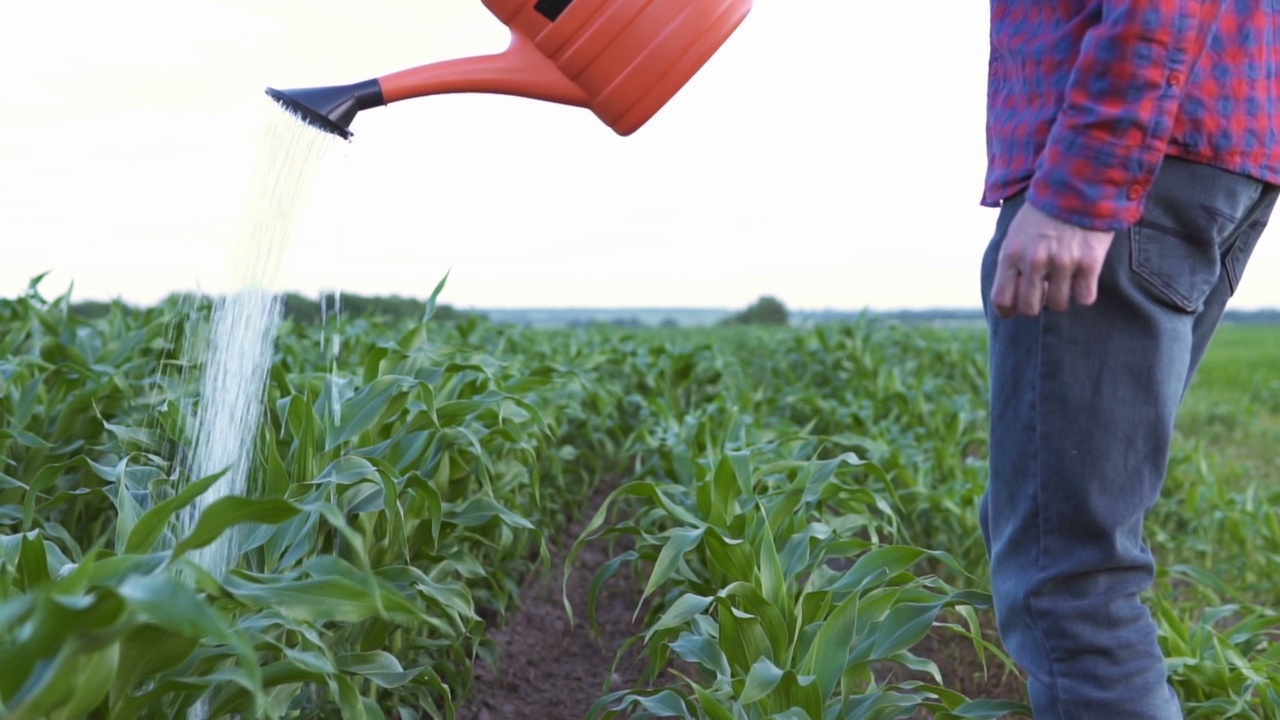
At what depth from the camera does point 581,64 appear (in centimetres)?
192

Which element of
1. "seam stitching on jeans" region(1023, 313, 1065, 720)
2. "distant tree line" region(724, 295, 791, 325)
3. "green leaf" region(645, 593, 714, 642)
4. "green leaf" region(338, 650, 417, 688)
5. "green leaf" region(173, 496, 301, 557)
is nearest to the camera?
"green leaf" region(173, 496, 301, 557)

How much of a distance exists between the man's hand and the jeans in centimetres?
8

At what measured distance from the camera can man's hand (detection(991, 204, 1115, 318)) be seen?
4.35ft

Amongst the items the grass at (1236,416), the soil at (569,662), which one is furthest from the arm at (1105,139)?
the grass at (1236,416)

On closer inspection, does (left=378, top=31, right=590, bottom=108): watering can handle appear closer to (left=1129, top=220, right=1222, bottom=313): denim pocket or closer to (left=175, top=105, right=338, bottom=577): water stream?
(left=175, top=105, right=338, bottom=577): water stream

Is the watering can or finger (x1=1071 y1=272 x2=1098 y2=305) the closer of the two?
finger (x1=1071 y1=272 x2=1098 y2=305)

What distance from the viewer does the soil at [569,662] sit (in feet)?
8.43

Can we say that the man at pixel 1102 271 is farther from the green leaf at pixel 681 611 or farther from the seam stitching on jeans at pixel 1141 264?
the green leaf at pixel 681 611

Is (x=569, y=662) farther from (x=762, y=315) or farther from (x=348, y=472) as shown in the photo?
(x=762, y=315)

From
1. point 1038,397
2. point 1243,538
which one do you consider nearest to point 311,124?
point 1038,397

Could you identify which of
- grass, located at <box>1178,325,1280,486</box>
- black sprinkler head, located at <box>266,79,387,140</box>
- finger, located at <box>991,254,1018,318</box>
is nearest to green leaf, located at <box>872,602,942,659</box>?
finger, located at <box>991,254,1018,318</box>

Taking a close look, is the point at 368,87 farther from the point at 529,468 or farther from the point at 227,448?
the point at 529,468

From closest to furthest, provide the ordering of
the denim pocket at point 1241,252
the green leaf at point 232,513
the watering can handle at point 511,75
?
the green leaf at point 232,513 → the denim pocket at point 1241,252 → the watering can handle at point 511,75

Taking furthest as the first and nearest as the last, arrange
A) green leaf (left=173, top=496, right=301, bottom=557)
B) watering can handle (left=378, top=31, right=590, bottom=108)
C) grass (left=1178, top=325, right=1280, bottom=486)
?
1. grass (left=1178, top=325, right=1280, bottom=486)
2. watering can handle (left=378, top=31, right=590, bottom=108)
3. green leaf (left=173, top=496, right=301, bottom=557)
